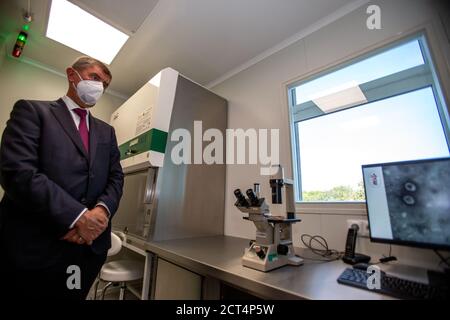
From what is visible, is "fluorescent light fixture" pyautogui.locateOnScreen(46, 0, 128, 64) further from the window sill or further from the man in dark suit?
the window sill

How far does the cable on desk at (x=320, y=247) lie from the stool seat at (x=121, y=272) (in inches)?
48.7

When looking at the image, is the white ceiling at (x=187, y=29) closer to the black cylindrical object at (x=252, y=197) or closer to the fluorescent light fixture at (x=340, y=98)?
the fluorescent light fixture at (x=340, y=98)

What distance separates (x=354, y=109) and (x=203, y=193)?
1352 mm

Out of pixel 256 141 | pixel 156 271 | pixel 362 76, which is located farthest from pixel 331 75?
pixel 156 271

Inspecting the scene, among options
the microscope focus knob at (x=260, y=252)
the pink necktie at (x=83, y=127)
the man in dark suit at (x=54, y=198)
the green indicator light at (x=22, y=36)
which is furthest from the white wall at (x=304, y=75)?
the green indicator light at (x=22, y=36)

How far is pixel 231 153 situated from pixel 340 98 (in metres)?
1.04

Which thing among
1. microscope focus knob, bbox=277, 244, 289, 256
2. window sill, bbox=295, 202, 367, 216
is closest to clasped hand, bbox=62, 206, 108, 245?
microscope focus knob, bbox=277, 244, 289, 256

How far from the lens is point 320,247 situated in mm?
1305

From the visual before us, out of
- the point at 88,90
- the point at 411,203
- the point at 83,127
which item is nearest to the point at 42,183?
the point at 83,127

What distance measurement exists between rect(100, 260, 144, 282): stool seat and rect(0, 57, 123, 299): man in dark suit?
1.83 feet

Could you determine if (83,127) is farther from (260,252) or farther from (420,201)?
(420,201)

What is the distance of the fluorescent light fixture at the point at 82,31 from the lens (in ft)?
4.76

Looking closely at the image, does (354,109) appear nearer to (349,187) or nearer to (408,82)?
(408,82)

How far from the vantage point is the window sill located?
3.87ft
